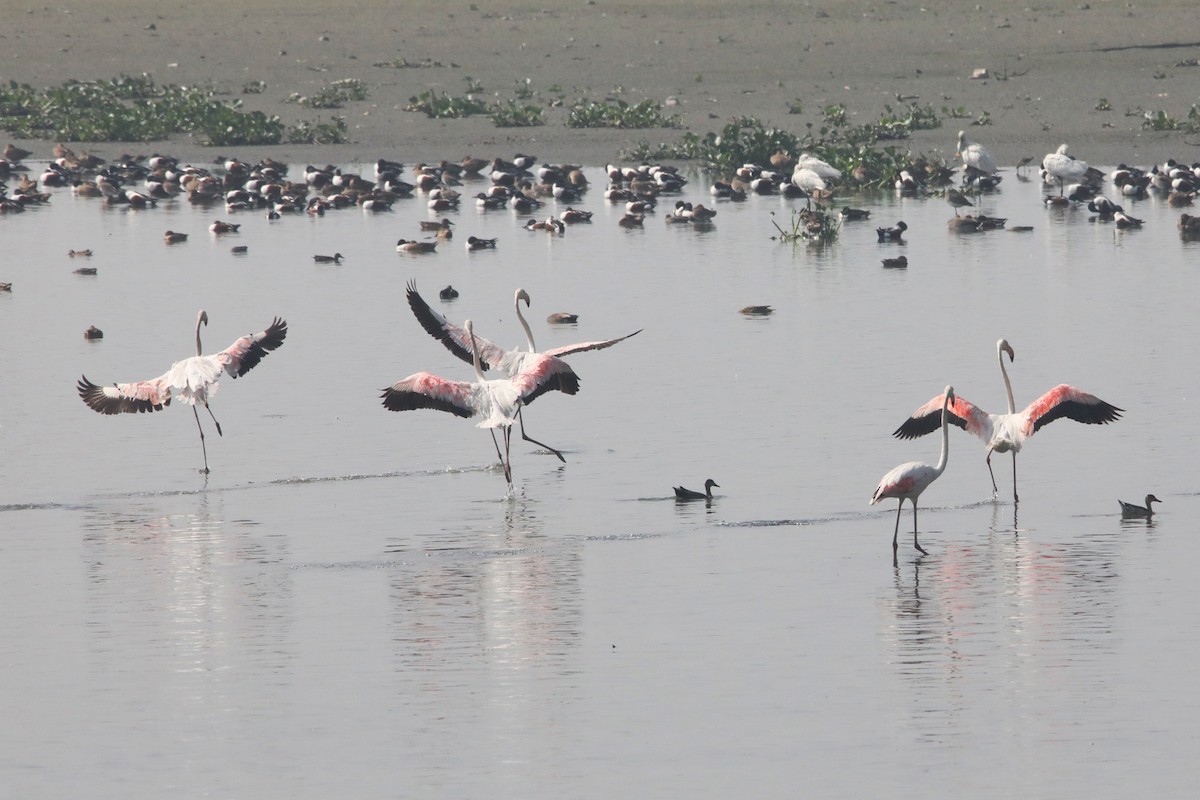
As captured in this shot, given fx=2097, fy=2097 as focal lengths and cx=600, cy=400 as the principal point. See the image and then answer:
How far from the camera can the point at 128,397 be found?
47.4ft

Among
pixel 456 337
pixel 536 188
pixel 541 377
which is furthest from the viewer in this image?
pixel 536 188

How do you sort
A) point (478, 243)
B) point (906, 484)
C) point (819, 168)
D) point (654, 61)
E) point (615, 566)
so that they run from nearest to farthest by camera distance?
point (615, 566), point (906, 484), point (478, 243), point (819, 168), point (654, 61)

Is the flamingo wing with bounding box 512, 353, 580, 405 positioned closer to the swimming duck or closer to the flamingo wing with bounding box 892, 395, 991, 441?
the flamingo wing with bounding box 892, 395, 991, 441

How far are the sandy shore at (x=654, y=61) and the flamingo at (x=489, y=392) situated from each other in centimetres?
2037

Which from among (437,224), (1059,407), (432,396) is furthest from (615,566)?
(437,224)

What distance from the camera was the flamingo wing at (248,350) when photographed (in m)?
14.4

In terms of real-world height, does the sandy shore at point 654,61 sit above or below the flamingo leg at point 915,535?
above

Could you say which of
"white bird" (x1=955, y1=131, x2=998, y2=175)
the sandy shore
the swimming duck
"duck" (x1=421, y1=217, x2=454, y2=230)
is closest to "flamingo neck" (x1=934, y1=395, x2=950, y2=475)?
the swimming duck

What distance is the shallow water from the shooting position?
26.8 ft

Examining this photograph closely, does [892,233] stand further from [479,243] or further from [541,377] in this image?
[541,377]

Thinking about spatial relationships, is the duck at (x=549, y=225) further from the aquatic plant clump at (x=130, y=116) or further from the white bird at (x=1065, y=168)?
the aquatic plant clump at (x=130, y=116)

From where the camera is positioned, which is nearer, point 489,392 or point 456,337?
point 489,392

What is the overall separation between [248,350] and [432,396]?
5.38 ft

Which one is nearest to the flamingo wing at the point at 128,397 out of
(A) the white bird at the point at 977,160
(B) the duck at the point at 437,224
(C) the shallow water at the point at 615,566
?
(C) the shallow water at the point at 615,566
